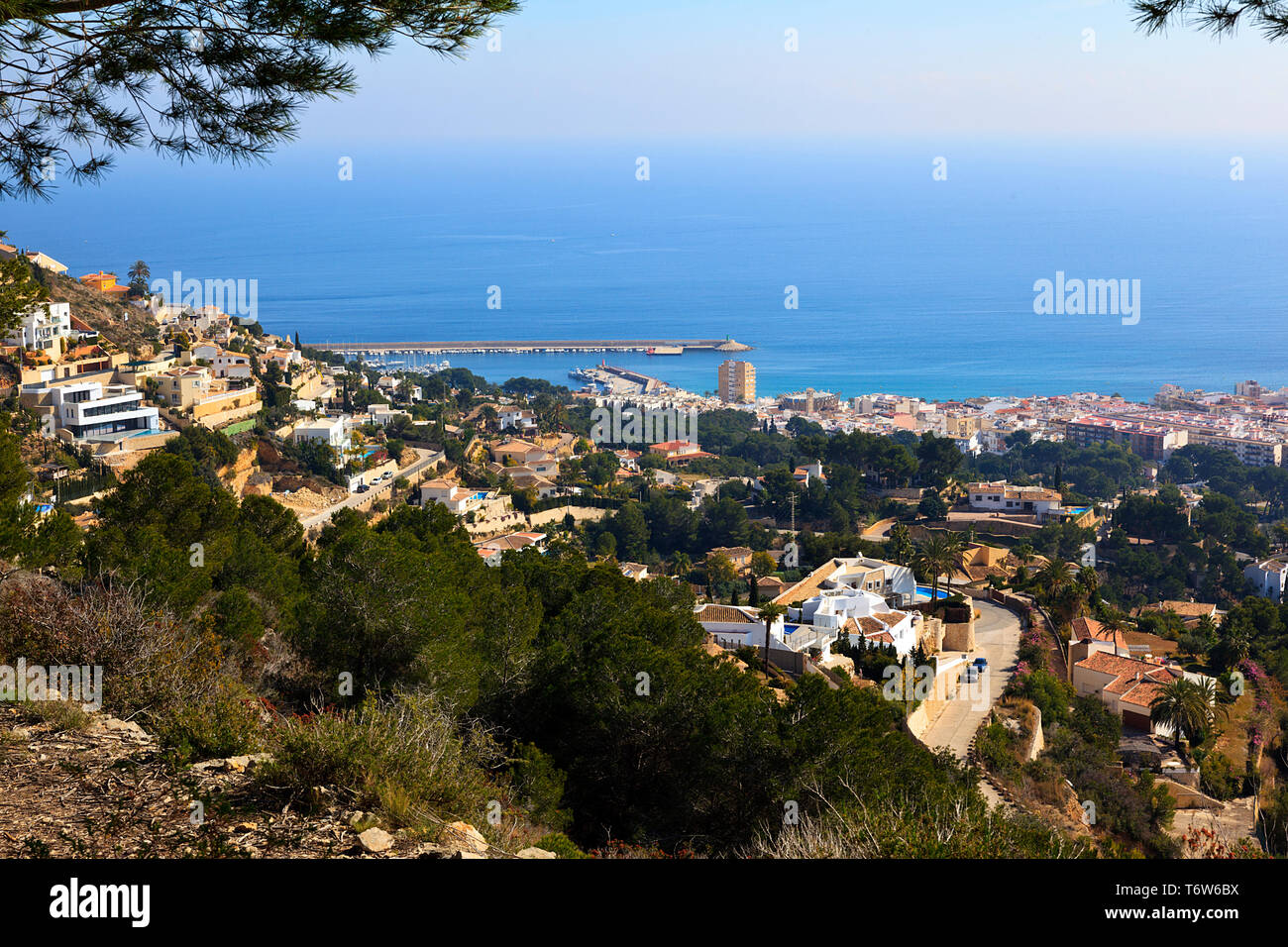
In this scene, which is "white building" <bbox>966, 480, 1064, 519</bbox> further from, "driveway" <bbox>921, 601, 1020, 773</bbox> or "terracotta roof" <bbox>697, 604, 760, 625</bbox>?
"terracotta roof" <bbox>697, 604, 760, 625</bbox>

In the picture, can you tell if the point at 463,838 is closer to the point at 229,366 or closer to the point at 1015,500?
the point at 229,366

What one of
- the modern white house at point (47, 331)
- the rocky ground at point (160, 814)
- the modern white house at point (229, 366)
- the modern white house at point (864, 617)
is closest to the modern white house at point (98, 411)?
the modern white house at point (47, 331)

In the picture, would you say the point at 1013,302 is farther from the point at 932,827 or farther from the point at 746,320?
the point at 932,827

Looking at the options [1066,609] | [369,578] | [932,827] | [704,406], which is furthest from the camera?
[704,406]

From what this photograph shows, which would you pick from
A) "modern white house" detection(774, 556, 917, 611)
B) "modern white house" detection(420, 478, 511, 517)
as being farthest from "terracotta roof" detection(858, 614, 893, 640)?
"modern white house" detection(420, 478, 511, 517)

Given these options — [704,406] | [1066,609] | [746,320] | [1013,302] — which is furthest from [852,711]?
[1013,302]
